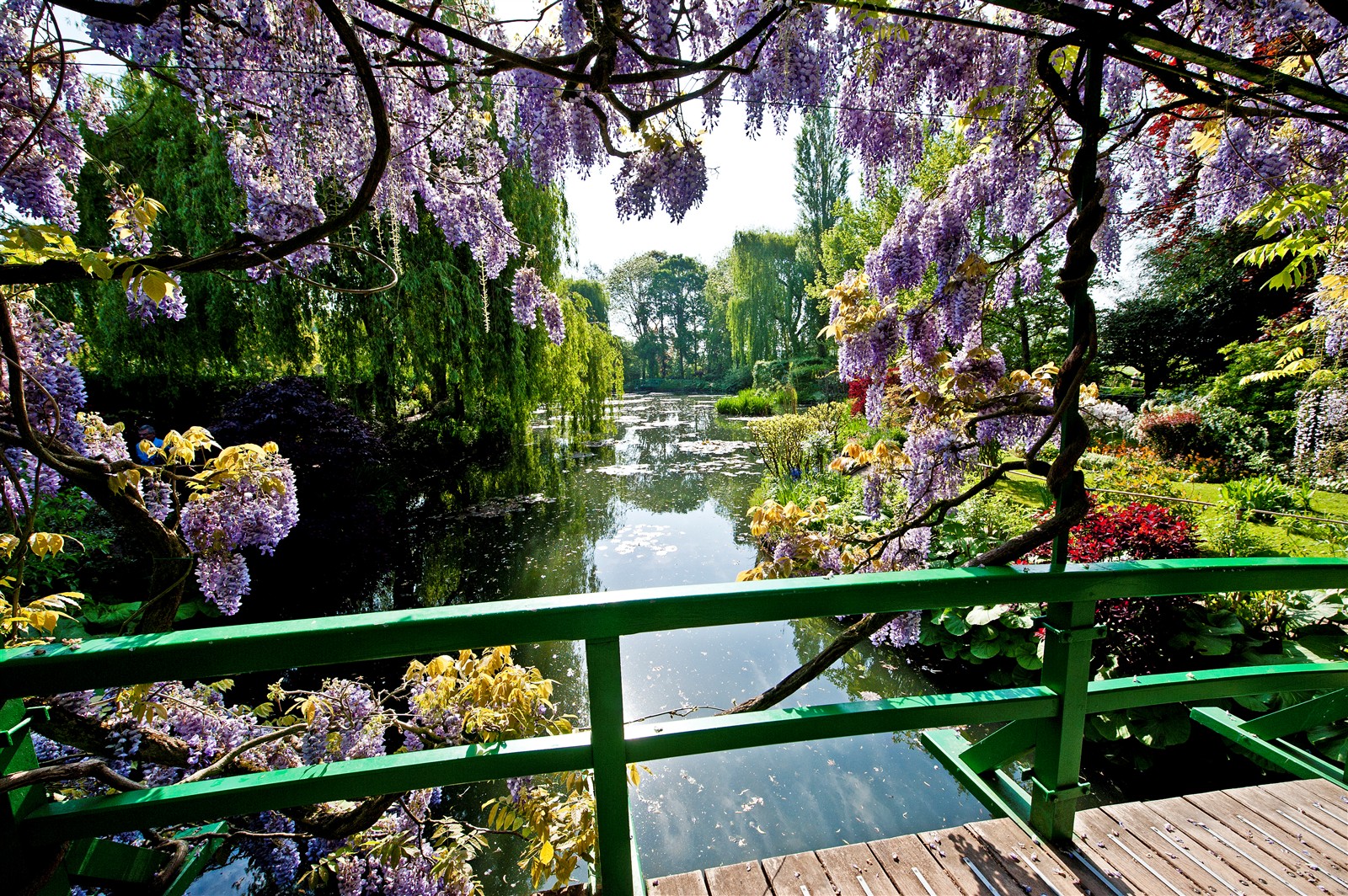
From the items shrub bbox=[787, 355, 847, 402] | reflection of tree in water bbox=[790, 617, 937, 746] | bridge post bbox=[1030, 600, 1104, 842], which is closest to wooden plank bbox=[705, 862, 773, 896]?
bridge post bbox=[1030, 600, 1104, 842]

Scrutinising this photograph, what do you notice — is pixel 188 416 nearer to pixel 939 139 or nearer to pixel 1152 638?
pixel 1152 638

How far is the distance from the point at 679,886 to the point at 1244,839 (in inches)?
50.6

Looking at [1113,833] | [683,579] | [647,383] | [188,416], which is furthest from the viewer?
[647,383]

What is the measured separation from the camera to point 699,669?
168 inches

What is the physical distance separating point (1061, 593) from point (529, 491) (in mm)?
8144

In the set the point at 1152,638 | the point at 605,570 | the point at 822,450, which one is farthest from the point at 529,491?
the point at 1152,638

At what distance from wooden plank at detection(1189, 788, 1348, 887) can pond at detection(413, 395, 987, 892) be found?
5.75 feet

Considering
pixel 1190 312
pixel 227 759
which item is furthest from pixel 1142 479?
pixel 227 759

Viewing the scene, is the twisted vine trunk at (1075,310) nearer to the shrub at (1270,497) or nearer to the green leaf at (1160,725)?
the green leaf at (1160,725)

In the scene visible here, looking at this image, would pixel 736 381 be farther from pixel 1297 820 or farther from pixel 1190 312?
pixel 1297 820

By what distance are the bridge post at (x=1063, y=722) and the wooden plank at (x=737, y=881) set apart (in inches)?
25.1

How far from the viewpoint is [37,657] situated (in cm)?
80

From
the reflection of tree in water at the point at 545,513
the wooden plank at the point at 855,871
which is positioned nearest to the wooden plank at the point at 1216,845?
the wooden plank at the point at 855,871

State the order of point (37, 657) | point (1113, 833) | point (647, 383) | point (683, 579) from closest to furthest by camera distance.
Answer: point (37, 657)
point (1113, 833)
point (683, 579)
point (647, 383)
